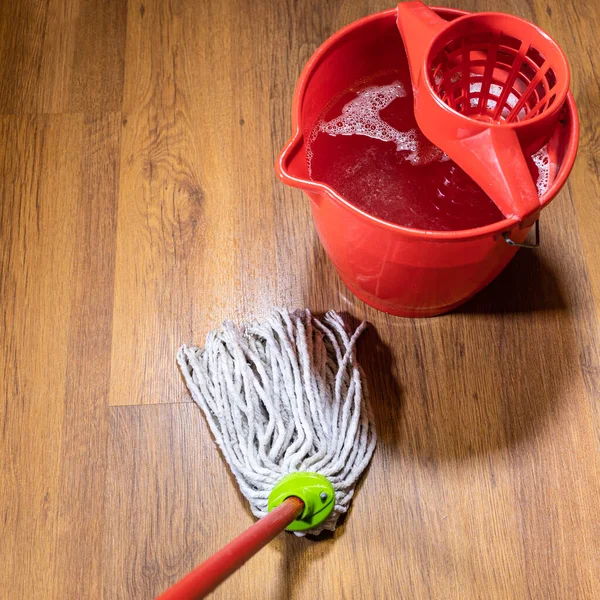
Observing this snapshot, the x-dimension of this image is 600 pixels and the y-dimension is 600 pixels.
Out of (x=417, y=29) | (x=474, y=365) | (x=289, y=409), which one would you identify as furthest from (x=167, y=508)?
(x=417, y=29)

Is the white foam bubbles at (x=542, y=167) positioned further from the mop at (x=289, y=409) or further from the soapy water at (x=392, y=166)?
the mop at (x=289, y=409)

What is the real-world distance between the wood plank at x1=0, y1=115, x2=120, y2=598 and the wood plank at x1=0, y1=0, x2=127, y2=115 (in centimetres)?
4

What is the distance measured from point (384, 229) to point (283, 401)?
308 millimetres

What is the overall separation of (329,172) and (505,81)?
235 mm

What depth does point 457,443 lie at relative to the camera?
97cm

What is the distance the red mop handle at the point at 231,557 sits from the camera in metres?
0.62

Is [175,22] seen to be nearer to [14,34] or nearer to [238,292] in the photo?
[14,34]

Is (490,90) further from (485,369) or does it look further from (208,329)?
(208,329)

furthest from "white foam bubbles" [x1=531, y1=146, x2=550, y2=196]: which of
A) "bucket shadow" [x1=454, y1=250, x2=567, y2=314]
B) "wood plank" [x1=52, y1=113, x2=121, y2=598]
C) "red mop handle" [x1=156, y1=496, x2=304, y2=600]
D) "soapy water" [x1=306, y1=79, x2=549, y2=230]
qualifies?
"wood plank" [x1=52, y1=113, x2=121, y2=598]

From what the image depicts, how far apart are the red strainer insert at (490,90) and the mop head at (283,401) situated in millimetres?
347

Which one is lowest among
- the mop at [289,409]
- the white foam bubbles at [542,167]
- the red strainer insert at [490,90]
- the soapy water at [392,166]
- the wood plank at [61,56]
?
the mop at [289,409]

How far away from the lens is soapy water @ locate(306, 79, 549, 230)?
84 cm

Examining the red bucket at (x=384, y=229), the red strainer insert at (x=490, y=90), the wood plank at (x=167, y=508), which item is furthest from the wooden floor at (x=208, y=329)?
the red strainer insert at (x=490, y=90)

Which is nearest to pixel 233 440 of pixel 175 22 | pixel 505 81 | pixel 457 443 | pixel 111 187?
pixel 457 443
